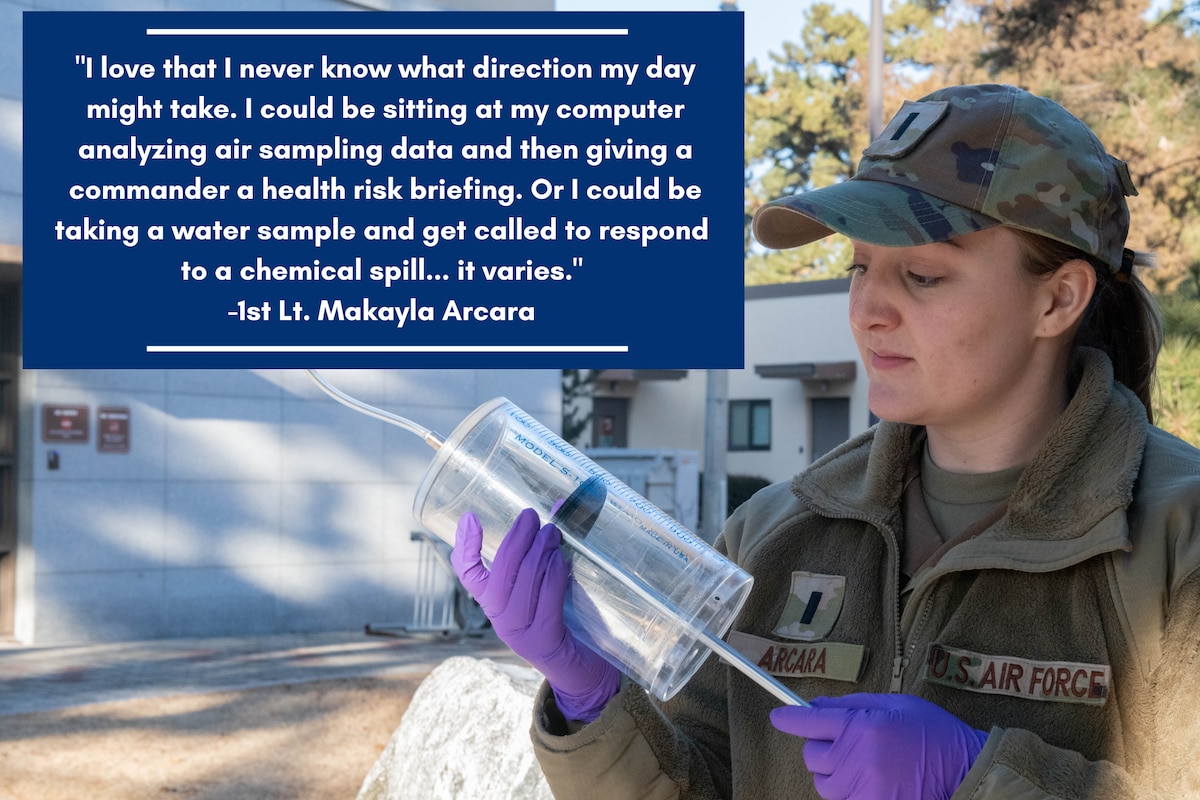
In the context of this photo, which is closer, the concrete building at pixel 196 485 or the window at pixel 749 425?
the concrete building at pixel 196 485

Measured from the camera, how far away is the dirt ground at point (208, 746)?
6.49m

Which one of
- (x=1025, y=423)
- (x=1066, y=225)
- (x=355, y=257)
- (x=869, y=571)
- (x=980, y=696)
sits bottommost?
(x=980, y=696)

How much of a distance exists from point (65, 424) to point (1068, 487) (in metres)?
10.1

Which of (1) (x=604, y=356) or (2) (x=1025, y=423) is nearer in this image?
(2) (x=1025, y=423)

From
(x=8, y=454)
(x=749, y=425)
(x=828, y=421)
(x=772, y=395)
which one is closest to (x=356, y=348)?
(x=8, y=454)

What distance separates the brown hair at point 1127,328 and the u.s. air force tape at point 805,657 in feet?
2.05

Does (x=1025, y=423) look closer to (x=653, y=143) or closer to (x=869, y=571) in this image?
(x=869, y=571)

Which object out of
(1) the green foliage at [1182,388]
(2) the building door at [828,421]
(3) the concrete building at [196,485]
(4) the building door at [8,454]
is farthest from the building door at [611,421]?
(1) the green foliage at [1182,388]

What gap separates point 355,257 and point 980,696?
7405mm

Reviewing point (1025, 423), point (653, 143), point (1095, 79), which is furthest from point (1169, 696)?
point (1095, 79)

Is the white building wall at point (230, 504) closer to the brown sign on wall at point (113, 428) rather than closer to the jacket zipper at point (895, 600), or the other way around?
the brown sign on wall at point (113, 428)

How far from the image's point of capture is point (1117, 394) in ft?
6.86

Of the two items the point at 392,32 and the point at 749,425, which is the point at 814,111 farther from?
the point at 392,32

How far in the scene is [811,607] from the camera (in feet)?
7.19
